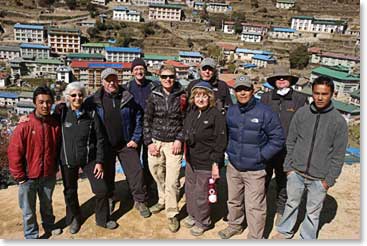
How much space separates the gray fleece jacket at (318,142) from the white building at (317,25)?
38.5 metres

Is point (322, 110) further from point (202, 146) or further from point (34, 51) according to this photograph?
point (34, 51)

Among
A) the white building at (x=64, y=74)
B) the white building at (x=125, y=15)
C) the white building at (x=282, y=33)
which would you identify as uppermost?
the white building at (x=125, y=15)

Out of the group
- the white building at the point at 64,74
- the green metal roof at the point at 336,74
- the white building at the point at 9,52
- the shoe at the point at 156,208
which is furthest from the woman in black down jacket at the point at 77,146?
the white building at the point at 9,52

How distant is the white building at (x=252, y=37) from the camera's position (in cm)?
3556

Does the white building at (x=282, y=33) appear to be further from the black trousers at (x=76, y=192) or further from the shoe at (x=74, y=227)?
the shoe at (x=74, y=227)

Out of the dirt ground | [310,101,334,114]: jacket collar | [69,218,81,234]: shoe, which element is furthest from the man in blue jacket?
[69,218,81,234]: shoe

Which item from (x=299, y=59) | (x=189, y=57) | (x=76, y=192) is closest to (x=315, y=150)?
(x=76, y=192)

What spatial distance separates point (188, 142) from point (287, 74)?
92 cm

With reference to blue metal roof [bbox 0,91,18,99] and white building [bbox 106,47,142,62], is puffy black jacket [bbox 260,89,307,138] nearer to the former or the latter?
blue metal roof [bbox 0,91,18,99]

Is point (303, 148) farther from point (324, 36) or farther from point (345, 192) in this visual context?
point (324, 36)

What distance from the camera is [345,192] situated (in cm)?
373

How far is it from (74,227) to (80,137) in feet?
2.63

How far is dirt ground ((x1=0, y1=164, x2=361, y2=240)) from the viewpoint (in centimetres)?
264

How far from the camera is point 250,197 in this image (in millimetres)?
2371
